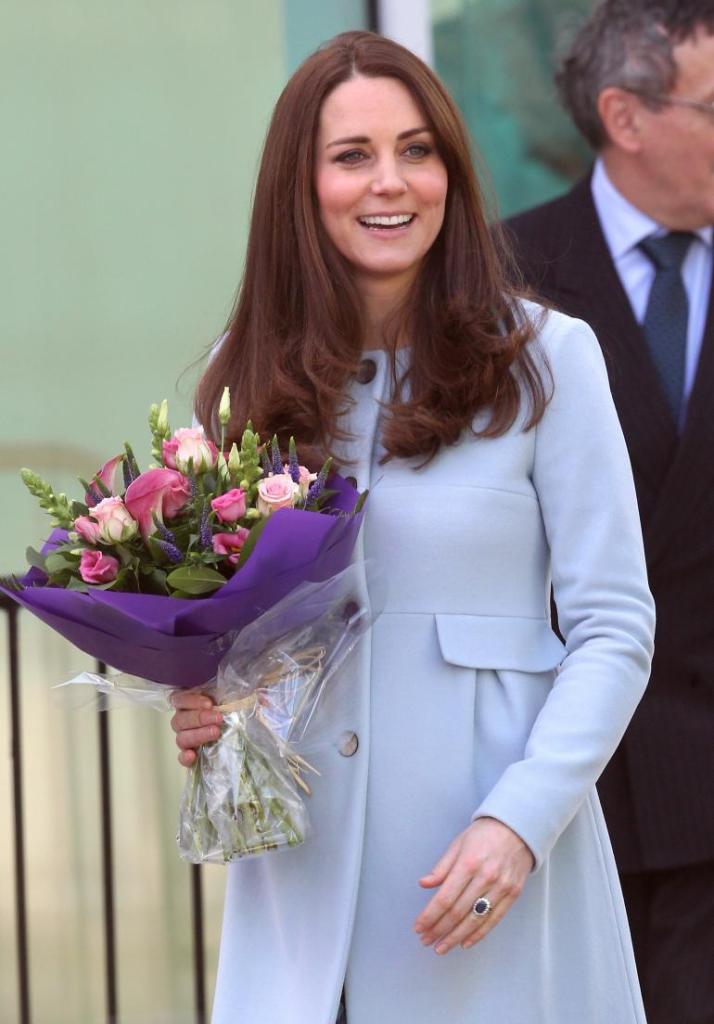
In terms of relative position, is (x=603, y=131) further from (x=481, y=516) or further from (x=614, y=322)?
(x=481, y=516)

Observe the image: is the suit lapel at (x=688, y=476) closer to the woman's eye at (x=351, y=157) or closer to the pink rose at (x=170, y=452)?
the woman's eye at (x=351, y=157)

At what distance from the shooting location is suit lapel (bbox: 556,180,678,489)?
3.65 m

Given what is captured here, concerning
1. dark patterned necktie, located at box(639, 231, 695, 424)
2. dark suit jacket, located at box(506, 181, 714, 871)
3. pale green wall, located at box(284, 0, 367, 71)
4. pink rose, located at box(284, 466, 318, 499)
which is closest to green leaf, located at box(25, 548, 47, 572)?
pink rose, located at box(284, 466, 318, 499)

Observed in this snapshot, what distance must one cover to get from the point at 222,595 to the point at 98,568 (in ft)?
0.56

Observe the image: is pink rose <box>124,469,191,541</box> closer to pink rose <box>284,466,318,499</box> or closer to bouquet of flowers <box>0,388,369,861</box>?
bouquet of flowers <box>0,388,369,861</box>

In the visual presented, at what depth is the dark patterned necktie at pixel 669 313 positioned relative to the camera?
3.72 metres

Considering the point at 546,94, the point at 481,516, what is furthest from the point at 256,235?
the point at 546,94

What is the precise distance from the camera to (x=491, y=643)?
7.87 feet

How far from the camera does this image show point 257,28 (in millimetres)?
4902

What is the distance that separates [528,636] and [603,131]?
1.99 meters

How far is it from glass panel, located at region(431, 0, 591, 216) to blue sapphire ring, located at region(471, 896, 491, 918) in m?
3.42

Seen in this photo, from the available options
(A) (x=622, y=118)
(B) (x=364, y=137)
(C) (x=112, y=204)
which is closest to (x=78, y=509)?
(B) (x=364, y=137)

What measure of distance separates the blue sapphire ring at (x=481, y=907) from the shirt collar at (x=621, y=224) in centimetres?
202

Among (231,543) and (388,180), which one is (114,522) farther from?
(388,180)
